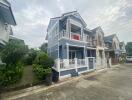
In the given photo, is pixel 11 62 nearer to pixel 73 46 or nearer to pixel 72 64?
pixel 72 64

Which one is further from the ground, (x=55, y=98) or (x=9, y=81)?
(x=9, y=81)

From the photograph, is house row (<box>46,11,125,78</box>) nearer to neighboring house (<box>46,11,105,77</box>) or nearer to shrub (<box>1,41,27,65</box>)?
neighboring house (<box>46,11,105,77</box>)

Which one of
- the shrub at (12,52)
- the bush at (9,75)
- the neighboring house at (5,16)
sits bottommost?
the bush at (9,75)

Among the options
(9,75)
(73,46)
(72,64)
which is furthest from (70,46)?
(9,75)

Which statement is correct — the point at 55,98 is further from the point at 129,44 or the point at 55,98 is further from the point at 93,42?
the point at 129,44

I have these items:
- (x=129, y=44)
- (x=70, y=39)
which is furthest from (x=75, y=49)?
(x=129, y=44)

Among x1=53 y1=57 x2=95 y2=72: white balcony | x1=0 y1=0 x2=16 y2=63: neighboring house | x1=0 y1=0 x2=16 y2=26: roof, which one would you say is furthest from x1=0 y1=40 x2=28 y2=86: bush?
x1=53 y1=57 x2=95 y2=72: white balcony

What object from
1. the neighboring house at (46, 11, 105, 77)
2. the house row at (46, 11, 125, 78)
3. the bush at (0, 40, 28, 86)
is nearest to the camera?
the bush at (0, 40, 28, 86)

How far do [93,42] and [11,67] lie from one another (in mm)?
16561

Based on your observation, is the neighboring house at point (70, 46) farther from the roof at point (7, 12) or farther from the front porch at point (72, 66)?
the roof at point (7, 12)

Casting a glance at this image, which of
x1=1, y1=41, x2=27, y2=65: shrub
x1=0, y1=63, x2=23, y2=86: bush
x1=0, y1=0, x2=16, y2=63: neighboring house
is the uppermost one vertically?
x1=0, y1=0, x2=16, y2=63: neighboring house

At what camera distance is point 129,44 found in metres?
48.7

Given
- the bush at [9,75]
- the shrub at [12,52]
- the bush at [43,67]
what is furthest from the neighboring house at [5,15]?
the bush at [43,67]

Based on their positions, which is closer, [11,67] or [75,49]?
[11,67]
